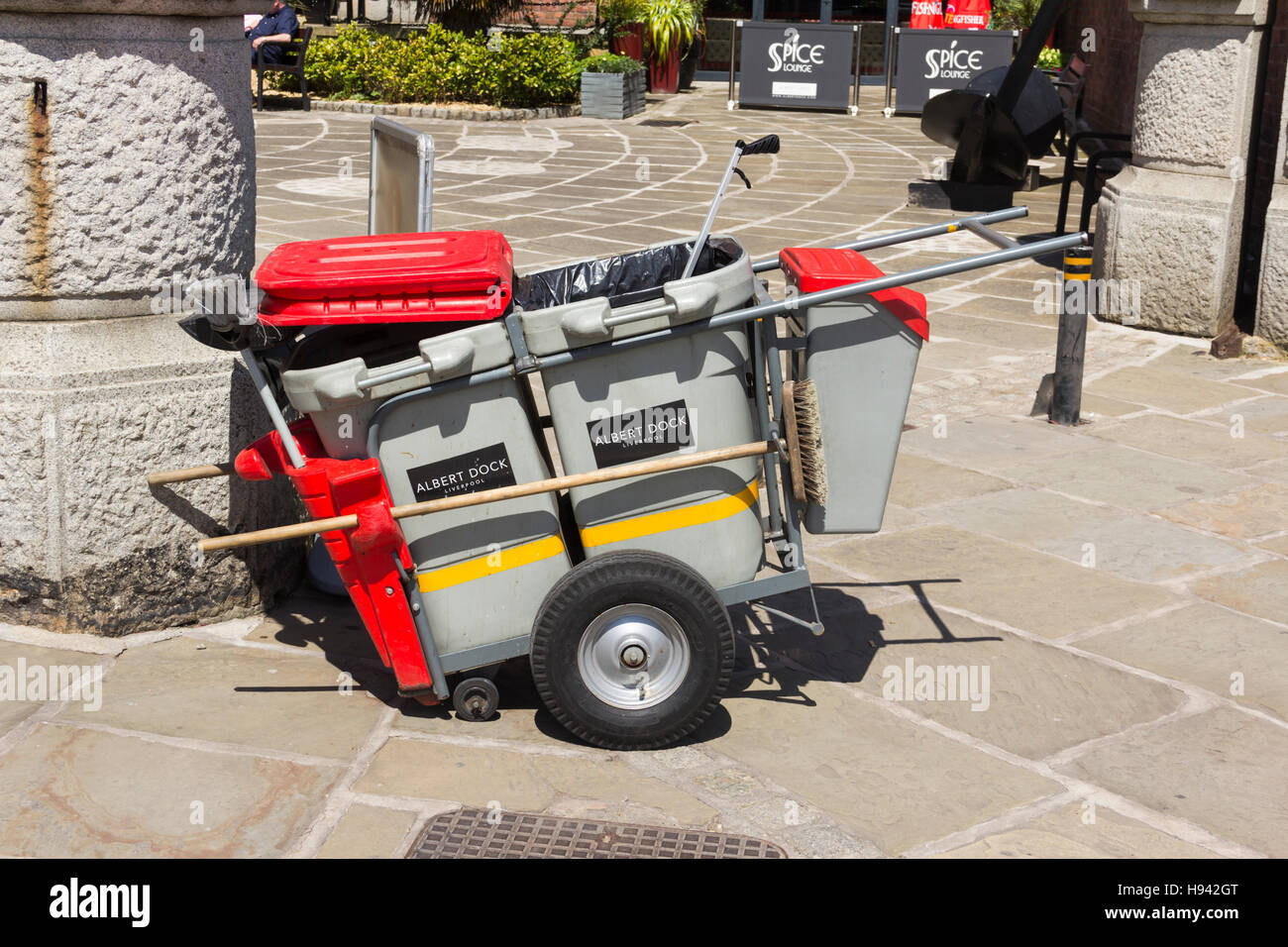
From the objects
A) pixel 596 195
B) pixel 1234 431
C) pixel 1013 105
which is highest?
pixel 1013 105

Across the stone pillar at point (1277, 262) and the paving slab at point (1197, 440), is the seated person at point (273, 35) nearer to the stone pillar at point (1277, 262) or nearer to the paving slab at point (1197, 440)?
the stone pillar at point (1277, 262)

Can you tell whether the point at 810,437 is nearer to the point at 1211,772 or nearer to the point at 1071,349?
the point at 1211,772

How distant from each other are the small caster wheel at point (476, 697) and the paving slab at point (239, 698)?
0.26 meters

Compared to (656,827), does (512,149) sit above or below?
above

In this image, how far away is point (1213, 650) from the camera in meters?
4.45

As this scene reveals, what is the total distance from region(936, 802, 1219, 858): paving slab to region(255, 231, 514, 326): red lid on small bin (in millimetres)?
1769

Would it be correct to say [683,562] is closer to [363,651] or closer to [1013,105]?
[363,651]

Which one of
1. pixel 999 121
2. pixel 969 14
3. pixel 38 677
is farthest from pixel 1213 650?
pixel 969 14

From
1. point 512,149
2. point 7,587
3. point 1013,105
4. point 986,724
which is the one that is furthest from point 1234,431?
point 512,149

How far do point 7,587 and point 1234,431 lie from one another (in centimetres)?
533

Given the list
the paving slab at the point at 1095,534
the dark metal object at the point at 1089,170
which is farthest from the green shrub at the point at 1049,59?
the paving slab at the point at 1095,534

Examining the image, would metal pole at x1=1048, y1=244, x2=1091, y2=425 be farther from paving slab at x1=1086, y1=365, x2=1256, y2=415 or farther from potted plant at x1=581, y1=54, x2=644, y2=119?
potted plant at x1=581, y1=54, x2=644, y2=119

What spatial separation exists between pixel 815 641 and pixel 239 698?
1767 mm
